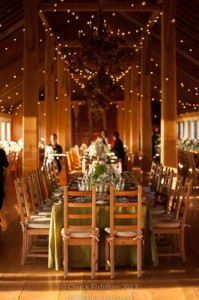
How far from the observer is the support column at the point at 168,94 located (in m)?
12.7

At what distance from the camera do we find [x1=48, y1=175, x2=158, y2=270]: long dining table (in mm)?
6434

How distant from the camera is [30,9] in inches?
496

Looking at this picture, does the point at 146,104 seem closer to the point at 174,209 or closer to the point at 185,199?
the point at 174,209

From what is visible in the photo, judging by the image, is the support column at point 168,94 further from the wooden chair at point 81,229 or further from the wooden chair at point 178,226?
the wooden chair at point 81,229

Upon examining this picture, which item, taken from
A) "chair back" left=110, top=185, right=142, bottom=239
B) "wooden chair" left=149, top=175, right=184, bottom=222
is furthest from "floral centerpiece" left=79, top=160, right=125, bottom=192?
A: "chair back" left=110, top=185, right=142, bottom=239

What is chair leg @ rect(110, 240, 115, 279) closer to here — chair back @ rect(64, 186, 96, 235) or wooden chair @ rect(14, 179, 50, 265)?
chair back @ rect(64, 186, 96, 235)

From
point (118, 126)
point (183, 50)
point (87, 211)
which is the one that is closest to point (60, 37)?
point (183, 50)

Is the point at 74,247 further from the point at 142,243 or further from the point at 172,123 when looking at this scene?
the point at 172,123

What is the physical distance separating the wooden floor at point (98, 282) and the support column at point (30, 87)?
5521 millimetres

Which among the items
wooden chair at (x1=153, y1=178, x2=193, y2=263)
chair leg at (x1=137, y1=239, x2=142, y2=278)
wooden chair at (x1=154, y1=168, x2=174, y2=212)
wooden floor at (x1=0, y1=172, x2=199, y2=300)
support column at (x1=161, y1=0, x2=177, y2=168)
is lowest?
wooden floor at (x1=0, y1=172, x2=199, y2=300)

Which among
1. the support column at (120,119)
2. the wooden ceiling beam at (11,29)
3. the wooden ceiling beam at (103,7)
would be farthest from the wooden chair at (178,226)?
the support column at (120,119)

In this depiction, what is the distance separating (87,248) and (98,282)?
1.87 feet

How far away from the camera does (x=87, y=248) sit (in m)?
6.46

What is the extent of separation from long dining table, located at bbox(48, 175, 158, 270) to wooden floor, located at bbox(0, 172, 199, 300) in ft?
0.34
